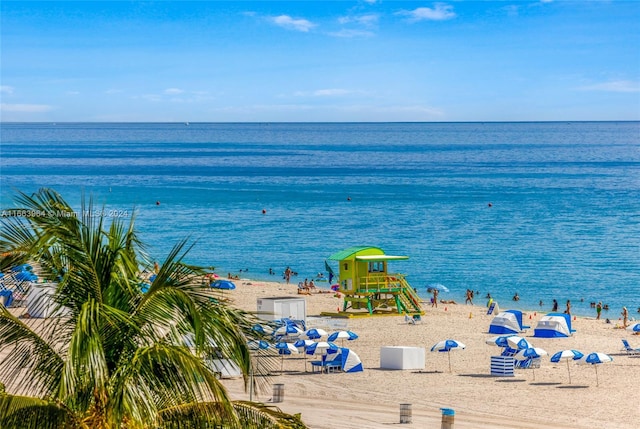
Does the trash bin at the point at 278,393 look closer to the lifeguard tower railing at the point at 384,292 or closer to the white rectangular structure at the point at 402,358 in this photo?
the white rectangular structure at the point at 402,358

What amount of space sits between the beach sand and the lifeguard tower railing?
5.26 metres

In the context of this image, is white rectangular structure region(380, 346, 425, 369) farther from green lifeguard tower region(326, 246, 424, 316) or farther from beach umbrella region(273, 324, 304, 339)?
green lifeguard tower region(326, 246, 424, 316)

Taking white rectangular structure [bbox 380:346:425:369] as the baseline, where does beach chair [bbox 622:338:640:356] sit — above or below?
below

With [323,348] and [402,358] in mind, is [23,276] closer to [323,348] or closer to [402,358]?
[323,348]

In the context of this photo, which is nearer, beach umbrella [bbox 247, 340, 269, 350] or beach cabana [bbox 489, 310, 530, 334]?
beach umbrella [bbox 247, 340, 269, 350]

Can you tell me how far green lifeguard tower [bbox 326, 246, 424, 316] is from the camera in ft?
133

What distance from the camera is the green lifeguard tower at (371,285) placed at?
133 feet

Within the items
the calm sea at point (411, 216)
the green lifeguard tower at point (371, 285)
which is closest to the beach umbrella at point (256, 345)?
the green lifeguard tower at point (371, 285)

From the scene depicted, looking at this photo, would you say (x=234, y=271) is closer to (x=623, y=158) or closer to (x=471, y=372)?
(x=471, y=372)

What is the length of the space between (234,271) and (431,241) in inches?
792

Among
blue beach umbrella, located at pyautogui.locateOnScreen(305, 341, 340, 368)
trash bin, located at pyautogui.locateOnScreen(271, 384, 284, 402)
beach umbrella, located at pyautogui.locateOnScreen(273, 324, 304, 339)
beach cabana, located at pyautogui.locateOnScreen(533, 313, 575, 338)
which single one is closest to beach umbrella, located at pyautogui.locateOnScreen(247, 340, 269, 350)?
trash bin, located at pyautogui.locateOnScreen(271, 384, 284, 402)

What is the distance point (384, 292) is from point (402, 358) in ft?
41.5

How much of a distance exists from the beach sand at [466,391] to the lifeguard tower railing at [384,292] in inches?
207

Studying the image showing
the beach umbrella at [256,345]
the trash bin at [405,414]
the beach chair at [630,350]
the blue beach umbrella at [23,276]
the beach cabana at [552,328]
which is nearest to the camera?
the beach umbrella at [256,345]
